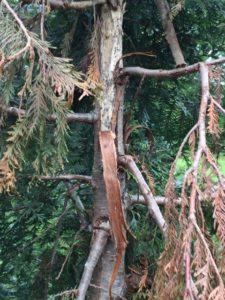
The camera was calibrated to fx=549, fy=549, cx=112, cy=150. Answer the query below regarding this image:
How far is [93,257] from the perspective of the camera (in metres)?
1.75

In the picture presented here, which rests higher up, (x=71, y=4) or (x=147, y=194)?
(x=71, y=4)

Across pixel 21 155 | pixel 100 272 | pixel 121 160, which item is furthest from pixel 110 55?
pixel 100 272

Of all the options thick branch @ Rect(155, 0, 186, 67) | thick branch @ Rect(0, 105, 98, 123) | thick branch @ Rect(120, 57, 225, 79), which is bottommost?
thick branch @ Rect(0, 105, 98, 123)

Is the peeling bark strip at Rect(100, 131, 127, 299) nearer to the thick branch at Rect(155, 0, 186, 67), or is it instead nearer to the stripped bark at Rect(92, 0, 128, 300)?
the stripped bark at Rect(92, 0, 128, 300)

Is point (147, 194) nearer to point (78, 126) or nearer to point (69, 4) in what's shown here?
point (69, 4)

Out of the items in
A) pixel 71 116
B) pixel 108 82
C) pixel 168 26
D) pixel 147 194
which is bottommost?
pixel 147 194

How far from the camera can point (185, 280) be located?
3.47 ft

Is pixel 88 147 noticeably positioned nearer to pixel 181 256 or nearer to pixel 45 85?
pixel 45 85

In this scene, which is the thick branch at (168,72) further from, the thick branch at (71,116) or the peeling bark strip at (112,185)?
the peeling bark strip at (112,185)

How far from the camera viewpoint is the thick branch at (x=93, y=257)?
1700 mm

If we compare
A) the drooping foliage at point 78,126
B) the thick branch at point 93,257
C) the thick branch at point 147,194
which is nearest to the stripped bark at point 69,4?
the drooping foliage at point 78,126

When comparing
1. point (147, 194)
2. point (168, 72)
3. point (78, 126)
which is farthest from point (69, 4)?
point (78, 126)

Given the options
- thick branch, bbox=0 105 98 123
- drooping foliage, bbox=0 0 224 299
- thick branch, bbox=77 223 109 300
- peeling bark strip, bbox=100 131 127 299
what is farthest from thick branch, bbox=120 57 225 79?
thick branch, bbox=77 223 109 300

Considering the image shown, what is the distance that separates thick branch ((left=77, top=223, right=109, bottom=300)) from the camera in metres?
1.70
